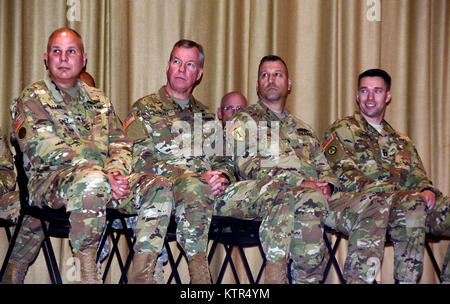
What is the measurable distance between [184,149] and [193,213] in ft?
2.46

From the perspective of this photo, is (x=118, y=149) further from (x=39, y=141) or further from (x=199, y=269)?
(x=199, y=269)

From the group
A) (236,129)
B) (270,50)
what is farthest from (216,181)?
(270,50)

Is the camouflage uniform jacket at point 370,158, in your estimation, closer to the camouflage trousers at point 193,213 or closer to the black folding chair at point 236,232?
the black folding chair at point 236,232

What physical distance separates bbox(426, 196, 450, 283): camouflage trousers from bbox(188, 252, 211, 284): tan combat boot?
5.17ft

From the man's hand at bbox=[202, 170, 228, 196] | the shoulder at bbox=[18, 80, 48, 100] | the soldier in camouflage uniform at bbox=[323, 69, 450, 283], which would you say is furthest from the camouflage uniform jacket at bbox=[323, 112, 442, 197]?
the shoulder at bbox=[18, 80, 48, 100]

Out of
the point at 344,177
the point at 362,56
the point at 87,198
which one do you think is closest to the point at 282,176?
the point at 344,177

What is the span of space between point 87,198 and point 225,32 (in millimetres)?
2326

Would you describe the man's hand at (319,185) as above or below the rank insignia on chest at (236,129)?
below

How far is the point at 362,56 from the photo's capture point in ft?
15.2

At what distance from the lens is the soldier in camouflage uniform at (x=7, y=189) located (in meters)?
3.30

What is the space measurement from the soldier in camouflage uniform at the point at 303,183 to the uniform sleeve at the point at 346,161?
92 mm

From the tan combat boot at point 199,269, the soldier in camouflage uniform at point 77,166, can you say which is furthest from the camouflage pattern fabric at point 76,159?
the tan combat boot at point 199,269

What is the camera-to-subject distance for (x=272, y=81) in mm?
3768

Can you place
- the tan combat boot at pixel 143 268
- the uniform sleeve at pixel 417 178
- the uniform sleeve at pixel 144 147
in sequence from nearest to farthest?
the tan combat boot at pixel 143 268
the uniform sleeve at pixel 144 147
the uniform sleeve at pixel 417 178
